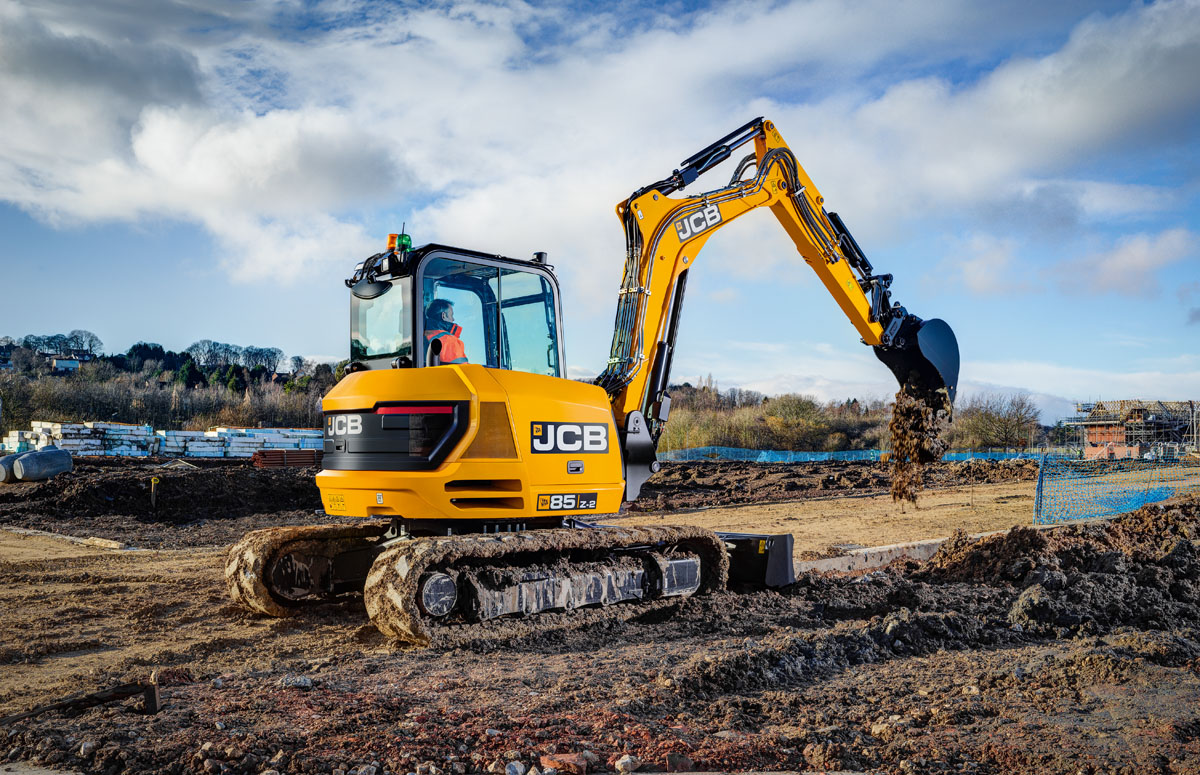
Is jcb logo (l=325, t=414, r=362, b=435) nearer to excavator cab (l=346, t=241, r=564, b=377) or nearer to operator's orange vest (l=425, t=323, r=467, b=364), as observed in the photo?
excavator cab (l=346, t=241, r=564, b=377)

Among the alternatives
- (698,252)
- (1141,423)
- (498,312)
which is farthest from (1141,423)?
(498,312)

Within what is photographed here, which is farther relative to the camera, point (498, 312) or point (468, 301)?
point (498, 312)

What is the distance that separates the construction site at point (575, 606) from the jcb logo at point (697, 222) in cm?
4

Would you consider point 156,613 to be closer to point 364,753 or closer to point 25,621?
point 25,621

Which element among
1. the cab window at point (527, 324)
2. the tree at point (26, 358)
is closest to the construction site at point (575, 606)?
the cab window at point (527, 324)

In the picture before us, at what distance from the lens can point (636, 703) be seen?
4.61 meters

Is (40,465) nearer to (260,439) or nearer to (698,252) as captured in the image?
(260,439)

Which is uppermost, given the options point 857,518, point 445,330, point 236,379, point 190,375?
point 190,375

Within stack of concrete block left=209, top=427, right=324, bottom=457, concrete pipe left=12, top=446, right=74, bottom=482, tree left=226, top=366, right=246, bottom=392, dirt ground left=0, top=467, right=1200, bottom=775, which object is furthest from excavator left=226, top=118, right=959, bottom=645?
tree left=226, top=366, right=246, bottom=392

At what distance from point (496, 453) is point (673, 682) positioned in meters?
2.33

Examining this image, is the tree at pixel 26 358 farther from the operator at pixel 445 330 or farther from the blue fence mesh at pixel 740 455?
the operator at pixel 445 330

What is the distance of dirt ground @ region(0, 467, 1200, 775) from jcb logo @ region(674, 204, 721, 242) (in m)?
3.49

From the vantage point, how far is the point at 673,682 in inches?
195

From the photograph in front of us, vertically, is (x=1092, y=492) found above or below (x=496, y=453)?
below
